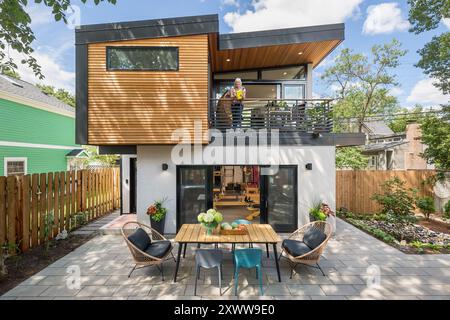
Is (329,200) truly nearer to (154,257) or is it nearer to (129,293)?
(154,257)

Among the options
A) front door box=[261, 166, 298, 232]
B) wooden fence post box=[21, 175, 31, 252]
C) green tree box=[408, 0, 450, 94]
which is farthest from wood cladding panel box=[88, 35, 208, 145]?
green tree box=[408, 0, 450, 94]

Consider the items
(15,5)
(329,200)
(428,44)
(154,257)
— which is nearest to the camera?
(15,5)

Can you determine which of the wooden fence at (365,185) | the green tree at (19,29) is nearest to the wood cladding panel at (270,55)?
the green tree at (19,29)

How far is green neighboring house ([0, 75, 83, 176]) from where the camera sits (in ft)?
37.4

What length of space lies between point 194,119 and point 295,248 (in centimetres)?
415

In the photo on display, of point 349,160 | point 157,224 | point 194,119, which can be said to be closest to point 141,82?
point 194,119

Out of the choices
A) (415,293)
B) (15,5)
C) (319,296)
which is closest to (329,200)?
(415,293)

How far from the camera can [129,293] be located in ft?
12.4

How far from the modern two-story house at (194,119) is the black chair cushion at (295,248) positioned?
2.16m

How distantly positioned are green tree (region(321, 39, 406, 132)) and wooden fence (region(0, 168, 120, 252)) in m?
19.9

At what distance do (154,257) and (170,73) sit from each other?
475cm

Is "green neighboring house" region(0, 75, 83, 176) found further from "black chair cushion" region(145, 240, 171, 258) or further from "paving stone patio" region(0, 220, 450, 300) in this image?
"black chair cushion" region(145, 240, 171, 258)

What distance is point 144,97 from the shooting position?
6.24m

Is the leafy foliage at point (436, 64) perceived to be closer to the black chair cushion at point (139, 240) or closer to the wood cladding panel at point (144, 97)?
the wood cladding panel at point (144, 97)
